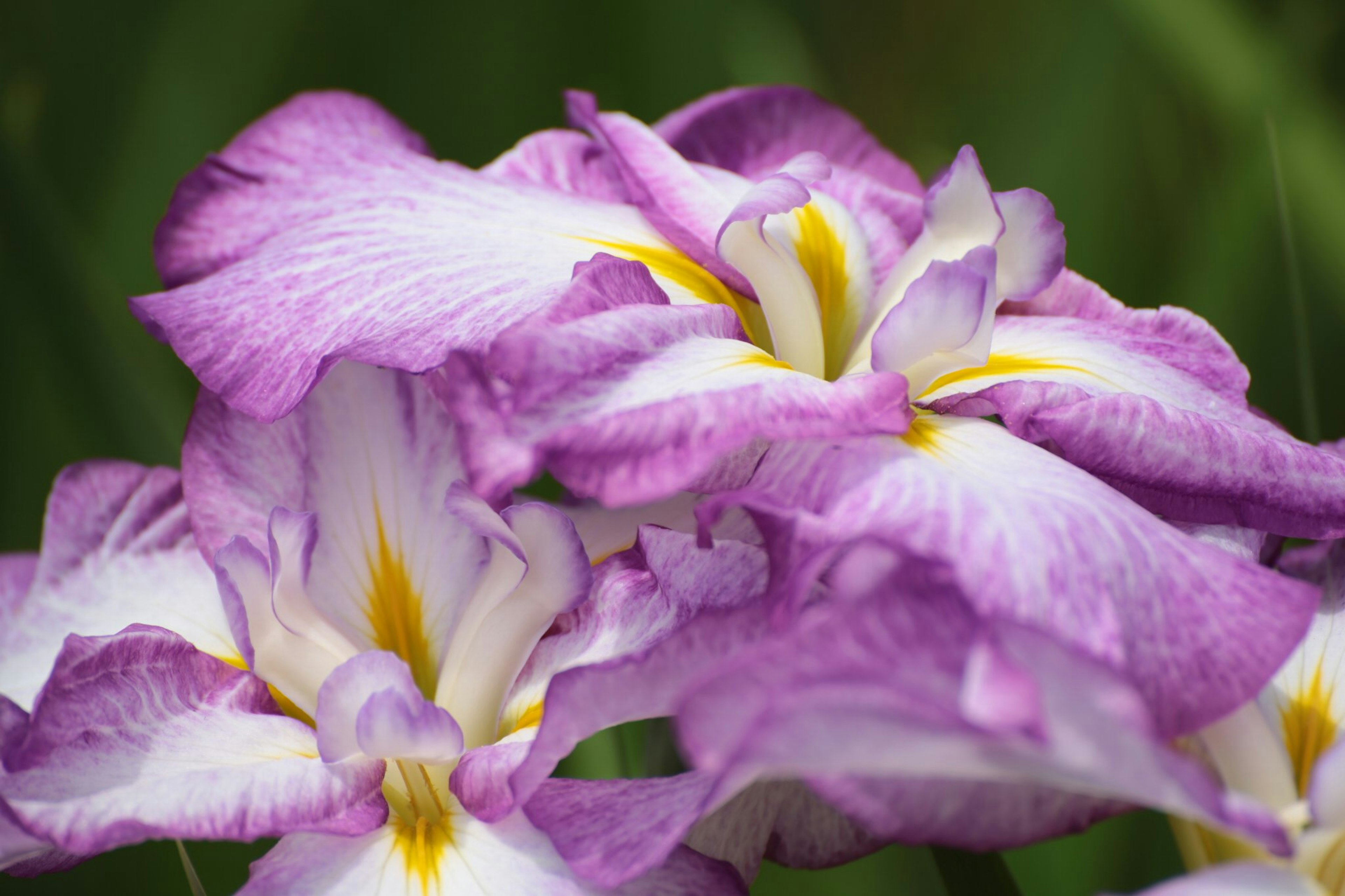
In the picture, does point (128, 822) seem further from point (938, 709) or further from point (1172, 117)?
point (1172, 117)

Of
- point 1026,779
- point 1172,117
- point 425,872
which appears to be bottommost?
point 425,872

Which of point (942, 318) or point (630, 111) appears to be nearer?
point (942, 318)

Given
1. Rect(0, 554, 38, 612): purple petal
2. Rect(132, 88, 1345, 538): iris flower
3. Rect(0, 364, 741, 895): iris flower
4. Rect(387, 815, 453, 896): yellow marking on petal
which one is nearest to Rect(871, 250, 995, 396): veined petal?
Rect(132, 88, 1345, 538): iris flower

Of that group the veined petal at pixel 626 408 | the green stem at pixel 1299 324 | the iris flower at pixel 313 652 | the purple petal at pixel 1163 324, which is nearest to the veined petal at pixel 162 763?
the iris flower at pixel 313 652

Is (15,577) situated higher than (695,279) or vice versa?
(695,279)

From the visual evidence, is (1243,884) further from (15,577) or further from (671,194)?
(15,577)

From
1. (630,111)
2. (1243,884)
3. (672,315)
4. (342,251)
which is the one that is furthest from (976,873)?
(630,111)

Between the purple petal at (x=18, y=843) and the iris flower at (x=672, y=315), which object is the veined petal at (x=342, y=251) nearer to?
the iris flower at (x=672, y=315)

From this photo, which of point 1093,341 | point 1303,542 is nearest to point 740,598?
point 1093,341
